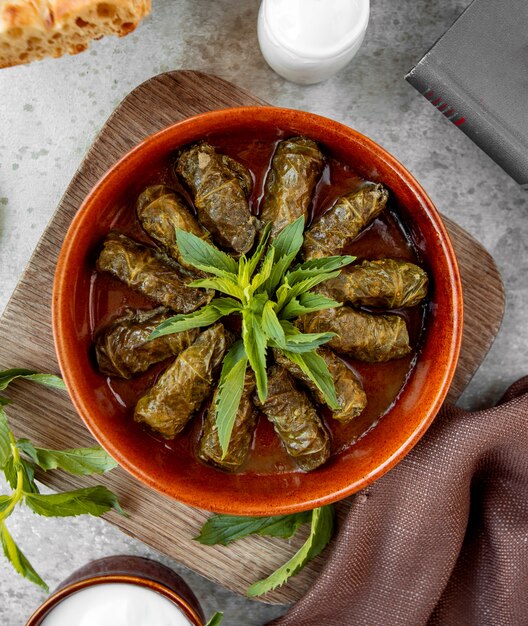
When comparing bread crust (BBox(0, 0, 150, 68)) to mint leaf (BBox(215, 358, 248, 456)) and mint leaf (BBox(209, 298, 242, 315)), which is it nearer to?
mint leaf (BBox(209, 298, 242, 315))

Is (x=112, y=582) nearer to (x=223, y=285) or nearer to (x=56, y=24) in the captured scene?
(x=223, y=285)

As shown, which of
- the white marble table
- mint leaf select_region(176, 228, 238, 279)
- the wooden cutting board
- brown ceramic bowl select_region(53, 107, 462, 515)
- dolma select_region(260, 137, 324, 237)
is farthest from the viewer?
the white marble table

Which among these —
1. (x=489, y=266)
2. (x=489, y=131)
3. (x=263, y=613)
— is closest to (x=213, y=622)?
(x=263, y=613)

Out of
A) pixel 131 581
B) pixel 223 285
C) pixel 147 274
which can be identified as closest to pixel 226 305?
pixel 223 285

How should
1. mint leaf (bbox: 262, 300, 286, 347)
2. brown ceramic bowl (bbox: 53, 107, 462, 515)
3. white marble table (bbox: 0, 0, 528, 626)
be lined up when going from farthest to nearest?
white marble table (bbox: 0, 0, 528, 626), brown ceramic bowl (bbox: 53, 107, 462, 515), mint leaf (bbox: 262, 300, 286, 347)

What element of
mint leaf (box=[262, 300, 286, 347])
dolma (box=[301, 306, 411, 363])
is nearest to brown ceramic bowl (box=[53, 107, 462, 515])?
dolma (box=[301, 306, 411, 363])

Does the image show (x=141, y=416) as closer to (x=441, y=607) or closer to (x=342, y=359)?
(x=342, y=359)

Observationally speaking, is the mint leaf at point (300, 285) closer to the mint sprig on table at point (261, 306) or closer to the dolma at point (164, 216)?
the mint sprig on table at point (261, 306)
